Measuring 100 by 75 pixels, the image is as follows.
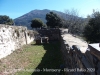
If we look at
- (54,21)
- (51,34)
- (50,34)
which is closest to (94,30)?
(51,34)

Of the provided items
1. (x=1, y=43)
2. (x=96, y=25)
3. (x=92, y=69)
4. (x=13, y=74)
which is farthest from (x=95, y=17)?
(x=92, y=69)

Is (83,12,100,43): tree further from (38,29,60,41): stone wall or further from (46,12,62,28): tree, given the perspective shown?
(46,12,62,28): tree

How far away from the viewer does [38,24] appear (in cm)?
3903

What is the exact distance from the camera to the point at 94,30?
43.6ft

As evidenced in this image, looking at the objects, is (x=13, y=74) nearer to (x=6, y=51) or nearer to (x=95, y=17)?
(x=6, y=51)

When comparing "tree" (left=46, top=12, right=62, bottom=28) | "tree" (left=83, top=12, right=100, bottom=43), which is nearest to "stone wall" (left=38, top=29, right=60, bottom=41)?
"tree" (left=83, top=12, right=100, bottom=43)

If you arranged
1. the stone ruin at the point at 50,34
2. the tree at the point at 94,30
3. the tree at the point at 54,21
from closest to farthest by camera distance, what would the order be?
1. the tree at the point at 94,30
2. the stone ruin at the point at 50,34
3. the tree at the point at 54,21

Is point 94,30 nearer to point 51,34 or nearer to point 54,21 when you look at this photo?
point 51,34

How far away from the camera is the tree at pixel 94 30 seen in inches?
511

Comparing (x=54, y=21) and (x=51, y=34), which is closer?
(x=51, y=34)

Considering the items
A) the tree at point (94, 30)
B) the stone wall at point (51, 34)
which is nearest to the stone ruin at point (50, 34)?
the stone wall at point (51, 34)

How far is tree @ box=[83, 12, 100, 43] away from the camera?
13.0 meters

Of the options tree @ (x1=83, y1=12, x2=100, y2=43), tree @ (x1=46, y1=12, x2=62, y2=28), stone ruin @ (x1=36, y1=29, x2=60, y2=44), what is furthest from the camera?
tree @ (x1=46, y1=12, x2=62, y2=28)

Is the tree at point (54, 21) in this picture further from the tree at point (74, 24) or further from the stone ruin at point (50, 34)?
the stone ruin at point (50, 34)
